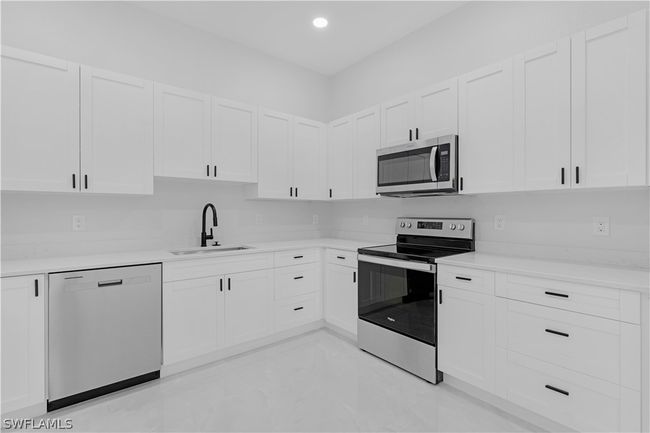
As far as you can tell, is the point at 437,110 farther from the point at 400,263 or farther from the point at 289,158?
the point at 289,158

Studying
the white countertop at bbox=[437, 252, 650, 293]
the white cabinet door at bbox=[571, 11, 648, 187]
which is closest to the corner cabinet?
the white countertop at bbox=[437, 252, 650, 293]

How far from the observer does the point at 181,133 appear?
9.11ft

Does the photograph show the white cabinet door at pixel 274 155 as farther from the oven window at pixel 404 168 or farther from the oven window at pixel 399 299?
the oven window at pixel 399 299

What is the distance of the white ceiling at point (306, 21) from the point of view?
287 centimetres

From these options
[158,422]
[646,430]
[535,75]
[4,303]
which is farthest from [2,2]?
[646,430]

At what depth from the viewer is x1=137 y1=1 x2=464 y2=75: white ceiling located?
2865 mm

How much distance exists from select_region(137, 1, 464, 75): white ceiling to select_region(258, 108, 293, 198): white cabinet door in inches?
32.4

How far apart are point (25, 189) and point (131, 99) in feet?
3.19

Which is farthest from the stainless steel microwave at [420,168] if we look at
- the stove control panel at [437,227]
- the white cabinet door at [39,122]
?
the white cabinet door at [39,122]

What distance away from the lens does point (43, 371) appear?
1961 millimetres

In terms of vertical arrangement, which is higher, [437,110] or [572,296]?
[437,110]

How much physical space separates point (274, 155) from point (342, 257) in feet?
4.32

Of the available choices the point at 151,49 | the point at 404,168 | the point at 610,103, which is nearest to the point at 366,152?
the point at 404,168

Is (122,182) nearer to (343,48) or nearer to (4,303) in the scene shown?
(4,303)
